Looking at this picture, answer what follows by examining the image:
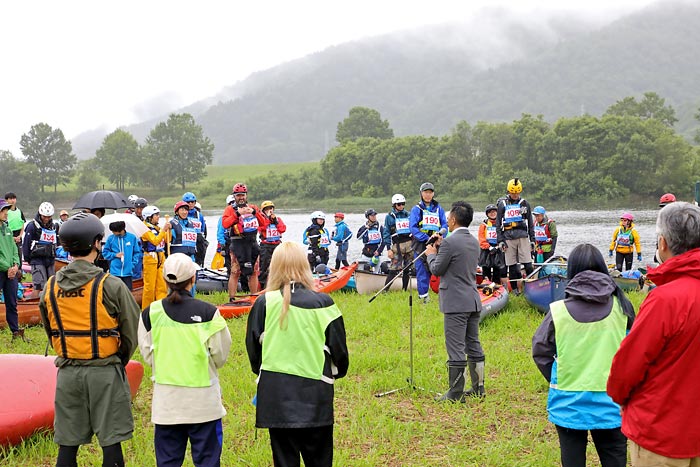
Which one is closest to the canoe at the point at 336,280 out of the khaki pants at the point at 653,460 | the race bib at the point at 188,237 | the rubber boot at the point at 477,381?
the race bib at the point at 188,237

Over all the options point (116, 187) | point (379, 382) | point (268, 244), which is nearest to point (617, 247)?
point (268, 244)

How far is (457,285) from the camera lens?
6043 millimetres

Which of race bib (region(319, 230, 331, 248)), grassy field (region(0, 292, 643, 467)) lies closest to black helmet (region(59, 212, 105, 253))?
grassy field (region(0, 292, 643, 467))

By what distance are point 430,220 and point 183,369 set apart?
7.48 meters

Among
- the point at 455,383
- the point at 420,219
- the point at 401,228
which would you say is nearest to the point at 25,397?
the point at 455,383

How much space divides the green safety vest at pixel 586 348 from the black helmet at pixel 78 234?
2862 mm

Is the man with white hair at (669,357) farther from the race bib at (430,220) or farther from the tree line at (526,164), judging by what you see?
the tree line at (526,164)

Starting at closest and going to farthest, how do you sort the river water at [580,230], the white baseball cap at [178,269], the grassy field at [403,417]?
the white baseball cap at [178,269], the grassy field at [403,417], the river water at [580,230]

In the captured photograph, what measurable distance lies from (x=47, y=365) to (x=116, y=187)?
299ft

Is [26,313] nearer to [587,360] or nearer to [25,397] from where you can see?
[25,397]

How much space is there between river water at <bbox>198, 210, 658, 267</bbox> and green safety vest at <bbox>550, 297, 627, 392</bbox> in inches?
756

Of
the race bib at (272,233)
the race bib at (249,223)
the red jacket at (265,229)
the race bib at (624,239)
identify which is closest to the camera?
the race bib at (249,223)

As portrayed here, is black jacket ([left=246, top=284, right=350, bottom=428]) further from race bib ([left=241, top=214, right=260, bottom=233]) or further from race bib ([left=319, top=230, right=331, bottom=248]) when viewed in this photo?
race bib ([left=319, top=230, right=331, bottom=248])

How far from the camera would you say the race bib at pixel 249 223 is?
38.6ft
